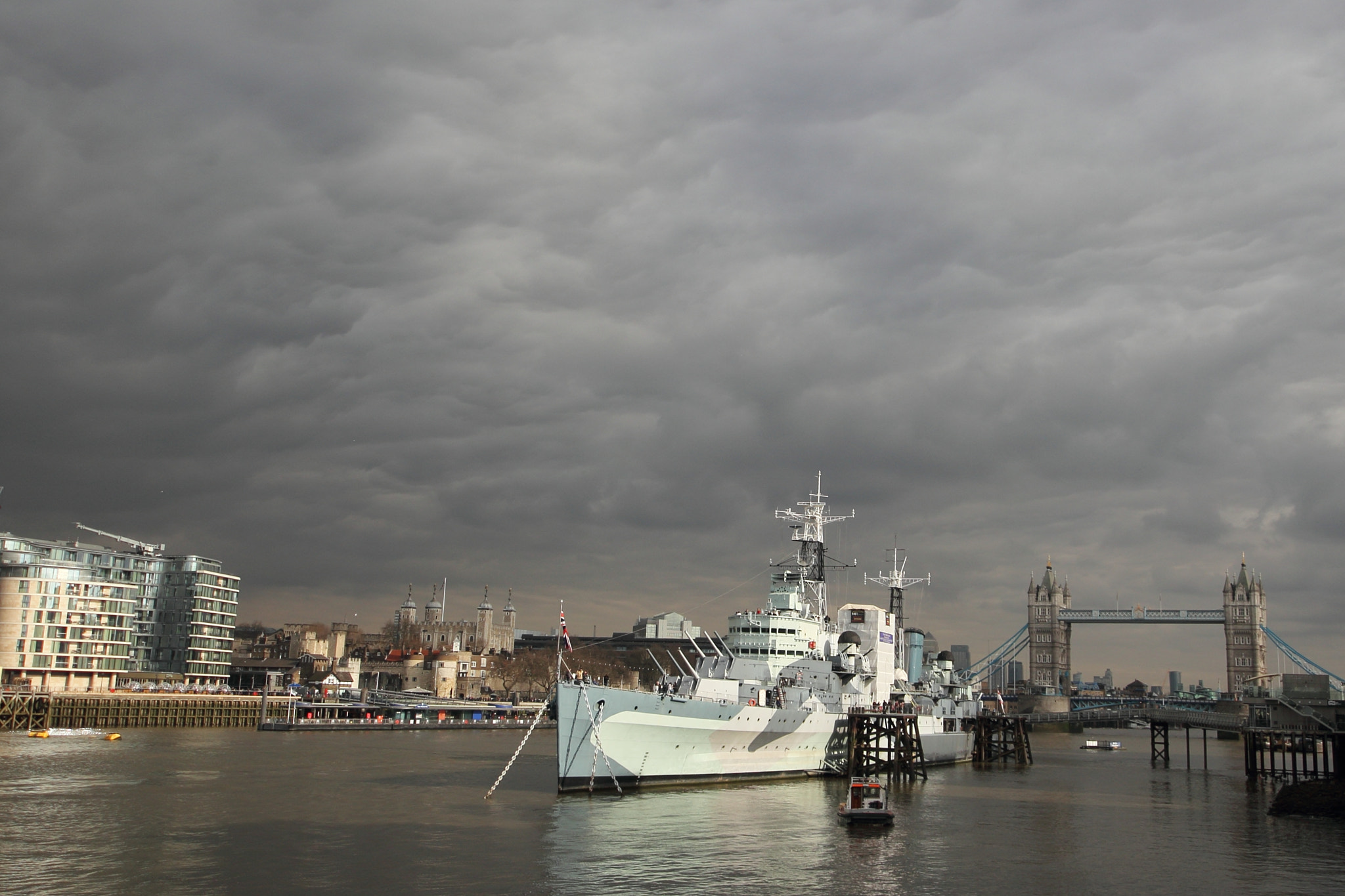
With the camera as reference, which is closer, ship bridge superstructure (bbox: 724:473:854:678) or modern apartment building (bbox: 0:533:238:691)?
ship bridge superstructure (bbox: 724:473:854:678)

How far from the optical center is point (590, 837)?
32719 millimetres

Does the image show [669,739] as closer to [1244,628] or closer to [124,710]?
[124,710]

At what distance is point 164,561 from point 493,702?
1899 inches

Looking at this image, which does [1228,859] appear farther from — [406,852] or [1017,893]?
[406,852]

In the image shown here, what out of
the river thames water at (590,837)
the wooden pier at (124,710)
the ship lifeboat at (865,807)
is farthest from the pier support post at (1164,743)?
the wooden pier at (124,710)

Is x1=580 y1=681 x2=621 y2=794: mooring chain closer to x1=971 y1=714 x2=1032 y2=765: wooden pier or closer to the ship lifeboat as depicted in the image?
the ship lifeboat

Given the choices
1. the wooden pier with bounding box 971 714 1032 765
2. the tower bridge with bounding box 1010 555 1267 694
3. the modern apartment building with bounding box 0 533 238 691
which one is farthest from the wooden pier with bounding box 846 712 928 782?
the tower bridge with bounding box 1010 555 1267 694

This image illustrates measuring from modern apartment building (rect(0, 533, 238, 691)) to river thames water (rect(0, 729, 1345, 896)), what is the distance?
49.0m

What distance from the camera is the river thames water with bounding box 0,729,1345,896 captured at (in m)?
27.1

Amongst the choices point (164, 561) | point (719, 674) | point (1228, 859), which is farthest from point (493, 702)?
point (1228, 859)

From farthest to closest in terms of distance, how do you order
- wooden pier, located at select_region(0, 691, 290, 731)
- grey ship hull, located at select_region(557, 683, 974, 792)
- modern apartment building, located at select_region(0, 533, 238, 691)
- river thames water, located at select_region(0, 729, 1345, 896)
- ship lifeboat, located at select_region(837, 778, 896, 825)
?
modern apartment building, located at select_region(0, 533, 238, 691), wooden pier, located at select_region(0, 691, 290, 731), grey ship hull, located at select_region(557, 683, 974, 792), ship lifeboat, located at select_region(837, 778, 896, 825), river thames water, located at select_region(0, 729, 1345, 896)

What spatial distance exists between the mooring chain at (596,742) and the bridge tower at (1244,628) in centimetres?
17260

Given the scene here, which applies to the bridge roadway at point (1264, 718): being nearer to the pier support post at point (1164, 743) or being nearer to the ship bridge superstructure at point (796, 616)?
the pier support post at point (1164, 743)

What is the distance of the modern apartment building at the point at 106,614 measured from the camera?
326ft
